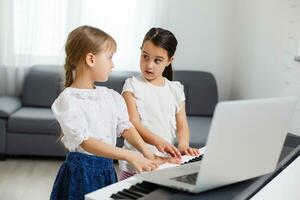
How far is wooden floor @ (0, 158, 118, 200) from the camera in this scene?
308 centimetres

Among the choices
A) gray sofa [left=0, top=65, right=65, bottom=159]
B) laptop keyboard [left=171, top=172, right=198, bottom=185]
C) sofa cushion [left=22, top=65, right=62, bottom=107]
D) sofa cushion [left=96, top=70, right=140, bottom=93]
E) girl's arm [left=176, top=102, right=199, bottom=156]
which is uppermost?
laptop keyboard [left=171, top=172, right=198, bottom=185]

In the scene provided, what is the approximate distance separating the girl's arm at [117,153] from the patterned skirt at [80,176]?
0.13 m

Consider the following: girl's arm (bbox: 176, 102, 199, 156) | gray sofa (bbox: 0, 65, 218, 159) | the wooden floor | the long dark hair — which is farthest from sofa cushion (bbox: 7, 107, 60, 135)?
the long dark hair

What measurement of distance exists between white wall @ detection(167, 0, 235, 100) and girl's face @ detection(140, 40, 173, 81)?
2873 mm

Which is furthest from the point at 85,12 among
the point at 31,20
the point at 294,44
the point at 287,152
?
the point at 287,152

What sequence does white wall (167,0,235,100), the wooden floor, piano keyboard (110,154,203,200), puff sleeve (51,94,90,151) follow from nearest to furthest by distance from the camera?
1. piano keyboard (110,154,203,200)
2. puff sleeve (51,94,90,151)
3. the wooden floor
4. white wall (167,0,235,100)

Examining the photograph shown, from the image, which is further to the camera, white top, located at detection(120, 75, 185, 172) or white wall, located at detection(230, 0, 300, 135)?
white wall, located at detection(230, 0, 300, 135)

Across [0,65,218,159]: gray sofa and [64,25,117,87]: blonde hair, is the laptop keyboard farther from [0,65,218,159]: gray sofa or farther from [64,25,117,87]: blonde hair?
[0,65,218,159]: gray sofa

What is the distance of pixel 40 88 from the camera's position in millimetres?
4234

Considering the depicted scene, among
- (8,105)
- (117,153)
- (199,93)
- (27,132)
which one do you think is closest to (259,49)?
(199,93)

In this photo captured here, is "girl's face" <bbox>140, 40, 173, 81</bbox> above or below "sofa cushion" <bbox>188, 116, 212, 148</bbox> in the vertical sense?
above

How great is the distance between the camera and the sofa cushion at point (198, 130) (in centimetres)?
338

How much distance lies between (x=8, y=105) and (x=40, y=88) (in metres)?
→ 0.41

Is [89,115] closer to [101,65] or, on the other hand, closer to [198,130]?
[101,65]
